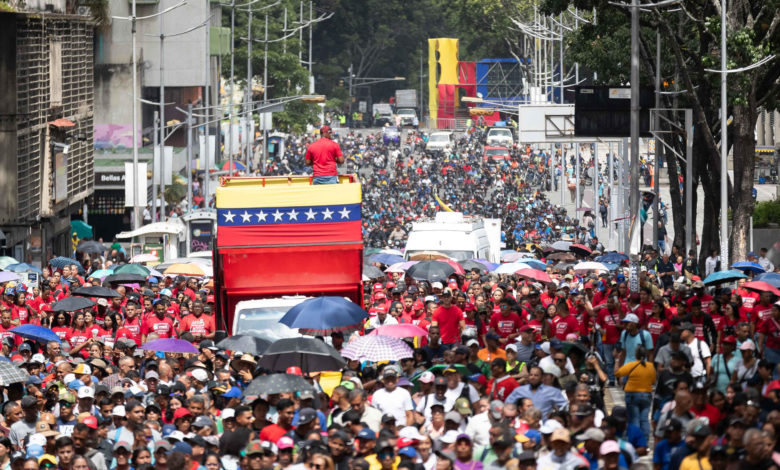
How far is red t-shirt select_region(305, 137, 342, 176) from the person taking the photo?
2277 cm

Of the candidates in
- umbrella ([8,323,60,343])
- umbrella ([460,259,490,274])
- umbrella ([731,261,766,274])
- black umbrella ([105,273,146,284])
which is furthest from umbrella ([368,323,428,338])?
umbrella ([460,259,490,274])

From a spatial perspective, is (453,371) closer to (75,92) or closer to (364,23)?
(75,92)

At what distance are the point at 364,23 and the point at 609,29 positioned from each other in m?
107

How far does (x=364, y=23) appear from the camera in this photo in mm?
146750

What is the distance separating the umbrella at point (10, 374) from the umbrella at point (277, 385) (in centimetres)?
304

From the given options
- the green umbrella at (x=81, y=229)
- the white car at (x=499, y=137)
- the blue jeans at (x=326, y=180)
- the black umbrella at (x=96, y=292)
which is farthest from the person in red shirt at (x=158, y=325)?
the white car at (x=499, y=137)

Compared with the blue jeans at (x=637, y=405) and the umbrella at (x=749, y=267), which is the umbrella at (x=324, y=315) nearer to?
the blue jeans at (x=637, y=405)

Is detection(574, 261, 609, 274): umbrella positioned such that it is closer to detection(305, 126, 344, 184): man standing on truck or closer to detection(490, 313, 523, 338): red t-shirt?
detection(305, 126, 344, 184): man standing on truck

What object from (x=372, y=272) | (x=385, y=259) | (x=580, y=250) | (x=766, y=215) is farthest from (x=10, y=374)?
(x=766, y=215)

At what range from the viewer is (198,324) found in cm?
2247

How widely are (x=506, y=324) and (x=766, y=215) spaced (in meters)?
25.3

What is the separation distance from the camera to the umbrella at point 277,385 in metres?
15.1

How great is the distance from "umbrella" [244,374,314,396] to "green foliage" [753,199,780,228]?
3026cm

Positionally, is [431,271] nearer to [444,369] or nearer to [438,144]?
[444,369]
